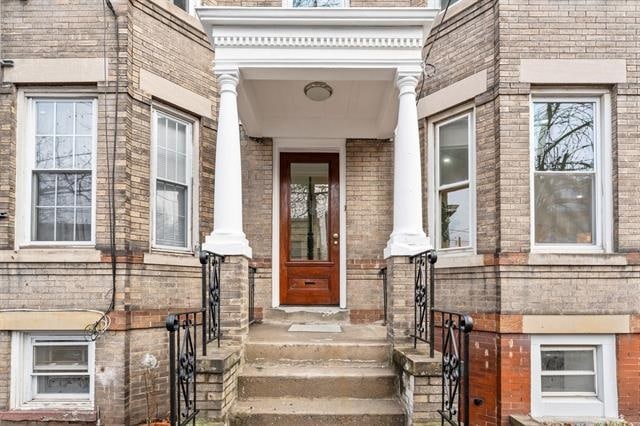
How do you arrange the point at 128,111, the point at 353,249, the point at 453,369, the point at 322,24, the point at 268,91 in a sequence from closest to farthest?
1. the point at 453,369
2. the point at 322,24
3. the point at 128,111
4. the point at 268,91
5. the point at 353,249

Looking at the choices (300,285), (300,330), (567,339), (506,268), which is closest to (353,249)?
(300,285)

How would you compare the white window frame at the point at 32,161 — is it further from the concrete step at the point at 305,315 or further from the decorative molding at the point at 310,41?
the concrete step at the point at 305,315

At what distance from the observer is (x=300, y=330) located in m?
5.30

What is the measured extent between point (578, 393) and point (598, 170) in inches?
95.0

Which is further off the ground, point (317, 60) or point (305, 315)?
point (317, 60)

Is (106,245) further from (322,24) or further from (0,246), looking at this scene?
(322,24)

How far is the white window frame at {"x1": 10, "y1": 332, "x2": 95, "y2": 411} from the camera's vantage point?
4789 millimetres

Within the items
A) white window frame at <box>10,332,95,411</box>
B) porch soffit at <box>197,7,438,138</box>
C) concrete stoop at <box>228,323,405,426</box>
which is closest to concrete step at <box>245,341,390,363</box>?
concrete stoop at <box>228,323,405,426</box>

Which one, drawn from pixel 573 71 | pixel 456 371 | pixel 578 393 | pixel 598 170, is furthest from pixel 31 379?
pixel 573 71

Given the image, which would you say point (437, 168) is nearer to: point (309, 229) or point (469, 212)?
point (469, 212)

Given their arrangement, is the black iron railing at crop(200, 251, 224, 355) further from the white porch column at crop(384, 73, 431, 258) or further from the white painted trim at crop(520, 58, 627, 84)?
the white painted trim at crop(520, 58, 627, 84)

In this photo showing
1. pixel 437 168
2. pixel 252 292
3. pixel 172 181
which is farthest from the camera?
pixel 252 292

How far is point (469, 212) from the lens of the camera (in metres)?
5.48

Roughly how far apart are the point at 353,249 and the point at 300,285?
926mm
